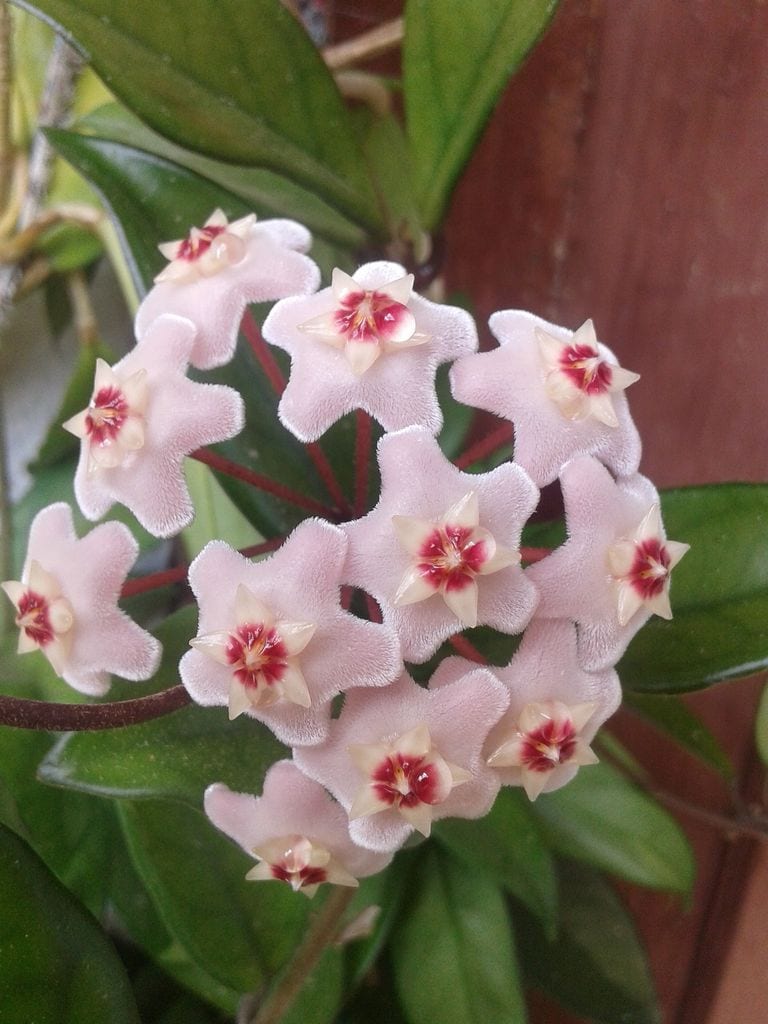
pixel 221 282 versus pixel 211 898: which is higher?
pixel 221 282

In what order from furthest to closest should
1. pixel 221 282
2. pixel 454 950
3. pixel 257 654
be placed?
pixel 454 950
pixel 221 282
pixel 257 654

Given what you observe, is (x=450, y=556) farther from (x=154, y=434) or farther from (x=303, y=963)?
(x=303, y=963)

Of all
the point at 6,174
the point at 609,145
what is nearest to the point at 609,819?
the point at 609,145

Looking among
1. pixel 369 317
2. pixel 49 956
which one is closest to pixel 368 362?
pixel 369 317

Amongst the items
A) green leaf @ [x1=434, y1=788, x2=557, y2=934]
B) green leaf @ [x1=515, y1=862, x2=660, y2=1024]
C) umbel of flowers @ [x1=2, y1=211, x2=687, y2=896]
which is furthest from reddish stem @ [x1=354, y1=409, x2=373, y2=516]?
green leaf @ [x1=515, y1=862, x2=660, y2=1024]

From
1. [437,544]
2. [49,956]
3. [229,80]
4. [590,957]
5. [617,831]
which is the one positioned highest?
[229,80]

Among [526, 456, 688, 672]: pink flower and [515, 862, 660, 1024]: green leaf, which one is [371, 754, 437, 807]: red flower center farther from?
[515, 862, 660, 1024]: green leaf

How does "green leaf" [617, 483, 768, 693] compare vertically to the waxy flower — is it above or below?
below
